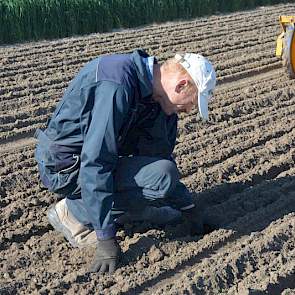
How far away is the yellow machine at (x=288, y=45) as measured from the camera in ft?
21.3

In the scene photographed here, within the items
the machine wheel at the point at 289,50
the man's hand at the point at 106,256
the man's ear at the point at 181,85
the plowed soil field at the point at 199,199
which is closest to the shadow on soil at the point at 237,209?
the plowed soil field at the point at 199,199

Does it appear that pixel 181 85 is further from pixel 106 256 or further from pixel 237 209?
pixel 237 209

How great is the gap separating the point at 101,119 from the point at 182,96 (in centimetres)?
42

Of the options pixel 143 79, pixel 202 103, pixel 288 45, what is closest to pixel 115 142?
pixel 143 79

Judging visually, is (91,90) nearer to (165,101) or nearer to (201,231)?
(165,101)

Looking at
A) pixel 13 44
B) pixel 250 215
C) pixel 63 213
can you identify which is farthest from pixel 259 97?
pixel 13 44

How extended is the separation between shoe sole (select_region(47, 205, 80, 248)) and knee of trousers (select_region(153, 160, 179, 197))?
2.05 feet

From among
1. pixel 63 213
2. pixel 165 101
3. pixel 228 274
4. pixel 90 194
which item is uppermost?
pixel 165 101

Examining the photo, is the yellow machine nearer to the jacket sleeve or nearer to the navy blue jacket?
the navy blue jacket

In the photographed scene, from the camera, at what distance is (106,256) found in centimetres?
335

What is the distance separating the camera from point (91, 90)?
326 centimetres

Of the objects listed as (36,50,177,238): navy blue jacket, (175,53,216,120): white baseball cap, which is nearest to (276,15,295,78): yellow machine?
(36,50,177,238): navy blue jacket

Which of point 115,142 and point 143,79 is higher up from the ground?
point 143,79

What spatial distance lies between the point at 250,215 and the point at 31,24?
6.26 m
